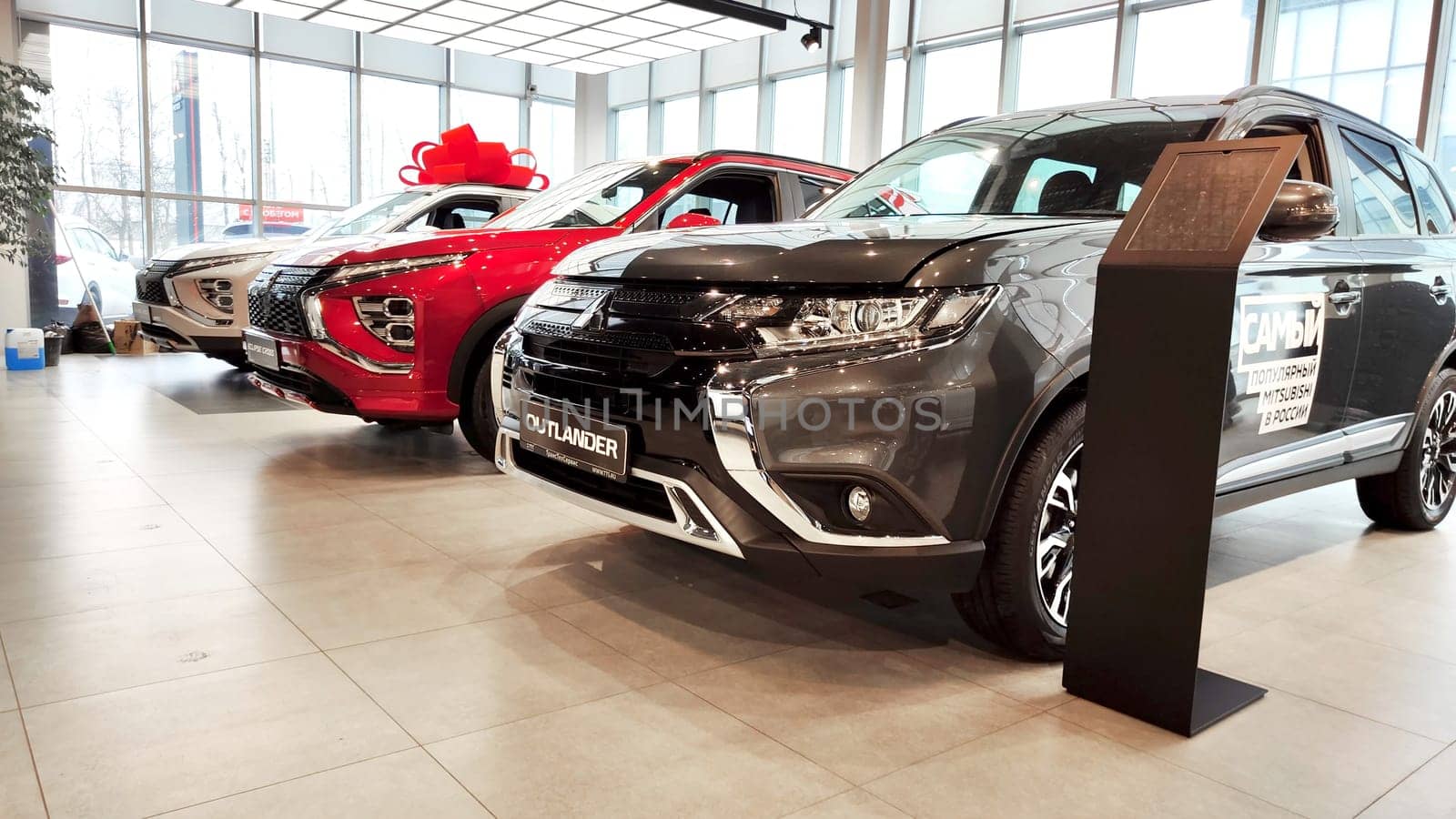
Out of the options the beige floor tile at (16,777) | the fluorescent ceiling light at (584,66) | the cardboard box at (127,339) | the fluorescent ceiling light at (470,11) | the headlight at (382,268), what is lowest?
Answer: the beige floor tile at (16,777)

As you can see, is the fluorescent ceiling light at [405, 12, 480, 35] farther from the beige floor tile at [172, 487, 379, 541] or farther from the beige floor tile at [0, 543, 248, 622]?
the beige floor tile at [0, 543, 248, 622]

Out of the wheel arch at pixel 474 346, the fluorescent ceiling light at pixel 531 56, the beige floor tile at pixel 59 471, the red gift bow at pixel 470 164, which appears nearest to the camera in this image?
the beige floor tile at pixel 59 471

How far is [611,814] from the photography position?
5.46ft

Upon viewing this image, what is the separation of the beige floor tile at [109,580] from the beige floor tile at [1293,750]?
2353mm

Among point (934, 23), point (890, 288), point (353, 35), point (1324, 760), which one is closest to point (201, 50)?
point (353, 35)

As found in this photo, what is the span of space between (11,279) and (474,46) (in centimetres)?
596

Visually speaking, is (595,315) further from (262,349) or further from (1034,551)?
(262,349)

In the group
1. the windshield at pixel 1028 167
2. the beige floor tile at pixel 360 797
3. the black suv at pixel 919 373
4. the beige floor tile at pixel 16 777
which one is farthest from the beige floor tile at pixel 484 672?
the windshield at pixel 1028 167

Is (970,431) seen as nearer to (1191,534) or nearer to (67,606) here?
(1191,534)

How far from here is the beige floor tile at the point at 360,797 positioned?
1641 millimetres

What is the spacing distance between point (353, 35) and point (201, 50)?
2007mm

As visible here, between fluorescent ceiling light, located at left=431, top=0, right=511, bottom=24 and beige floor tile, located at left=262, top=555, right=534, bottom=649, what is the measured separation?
31.0ft

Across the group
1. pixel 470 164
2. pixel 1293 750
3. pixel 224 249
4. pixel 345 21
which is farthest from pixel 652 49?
pixel 1293 750

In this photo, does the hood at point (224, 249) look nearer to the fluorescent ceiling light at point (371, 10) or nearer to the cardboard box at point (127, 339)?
the cardboard box at point (127, 339)
